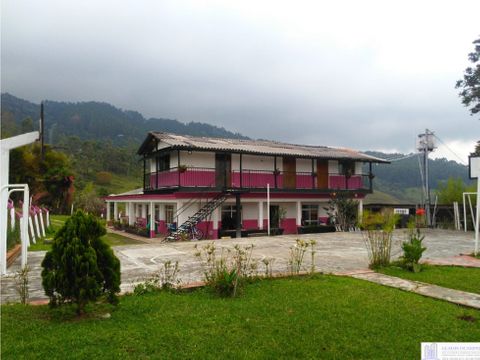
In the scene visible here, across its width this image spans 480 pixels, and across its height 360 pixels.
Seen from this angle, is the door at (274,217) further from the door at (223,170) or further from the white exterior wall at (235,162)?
the door at (223,170)

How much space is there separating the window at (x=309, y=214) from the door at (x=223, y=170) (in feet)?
19.5

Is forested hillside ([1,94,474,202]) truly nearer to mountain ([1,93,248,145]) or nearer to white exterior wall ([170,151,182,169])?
mountain ([1,93,248,145])

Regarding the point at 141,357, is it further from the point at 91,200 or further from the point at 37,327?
the point at 91,200

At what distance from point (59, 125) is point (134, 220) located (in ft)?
302

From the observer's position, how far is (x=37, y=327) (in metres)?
4.59

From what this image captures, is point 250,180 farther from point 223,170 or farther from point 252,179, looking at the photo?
point 223,170

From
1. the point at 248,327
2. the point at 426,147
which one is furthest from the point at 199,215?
the point at 426,147

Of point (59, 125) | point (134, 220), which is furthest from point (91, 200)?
point (59, 125)

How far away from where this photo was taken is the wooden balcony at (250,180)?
63.7 feet

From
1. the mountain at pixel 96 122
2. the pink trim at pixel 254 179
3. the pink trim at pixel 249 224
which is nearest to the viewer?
the pink trim at pixel 254 179

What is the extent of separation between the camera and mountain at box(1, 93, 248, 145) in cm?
10025

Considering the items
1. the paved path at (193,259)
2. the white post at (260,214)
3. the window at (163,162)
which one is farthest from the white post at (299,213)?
the window at (163,162)

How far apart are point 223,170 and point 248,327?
54.5ft

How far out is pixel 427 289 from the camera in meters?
6.86
